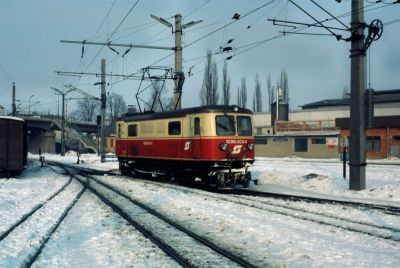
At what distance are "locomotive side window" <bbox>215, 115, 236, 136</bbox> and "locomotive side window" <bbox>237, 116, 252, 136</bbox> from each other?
31 centimetres

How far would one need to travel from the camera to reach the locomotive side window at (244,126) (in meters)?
18.4

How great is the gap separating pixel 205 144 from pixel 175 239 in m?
9.08

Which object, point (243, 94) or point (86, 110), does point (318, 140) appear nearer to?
point (243, 94)

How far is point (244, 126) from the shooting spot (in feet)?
61.1

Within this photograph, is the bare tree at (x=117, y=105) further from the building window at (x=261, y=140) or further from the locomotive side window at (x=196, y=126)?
the locomotive side window at (x=196, y=126)

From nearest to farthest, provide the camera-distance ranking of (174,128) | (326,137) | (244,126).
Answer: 1. (244,126)
2. (174,128)
3. (326,137)

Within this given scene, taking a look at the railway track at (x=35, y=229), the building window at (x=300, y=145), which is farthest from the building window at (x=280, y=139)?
the railway track at (x=35, y=229)

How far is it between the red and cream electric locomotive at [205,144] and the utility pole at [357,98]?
3847mm

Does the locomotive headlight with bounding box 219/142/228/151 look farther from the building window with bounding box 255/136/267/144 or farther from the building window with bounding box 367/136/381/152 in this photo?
the building window with bounding box 255/136/267/144

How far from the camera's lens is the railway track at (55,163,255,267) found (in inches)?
281

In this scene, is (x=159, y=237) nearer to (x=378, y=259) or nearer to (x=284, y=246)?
(x=284, y=246)

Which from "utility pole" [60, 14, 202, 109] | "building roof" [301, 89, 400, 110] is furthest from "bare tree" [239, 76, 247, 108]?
"utility pole" [60, 14, 202, 109]

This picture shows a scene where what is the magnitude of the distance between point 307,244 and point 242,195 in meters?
7.83

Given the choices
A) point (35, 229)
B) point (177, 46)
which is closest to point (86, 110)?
point (177, 46)
